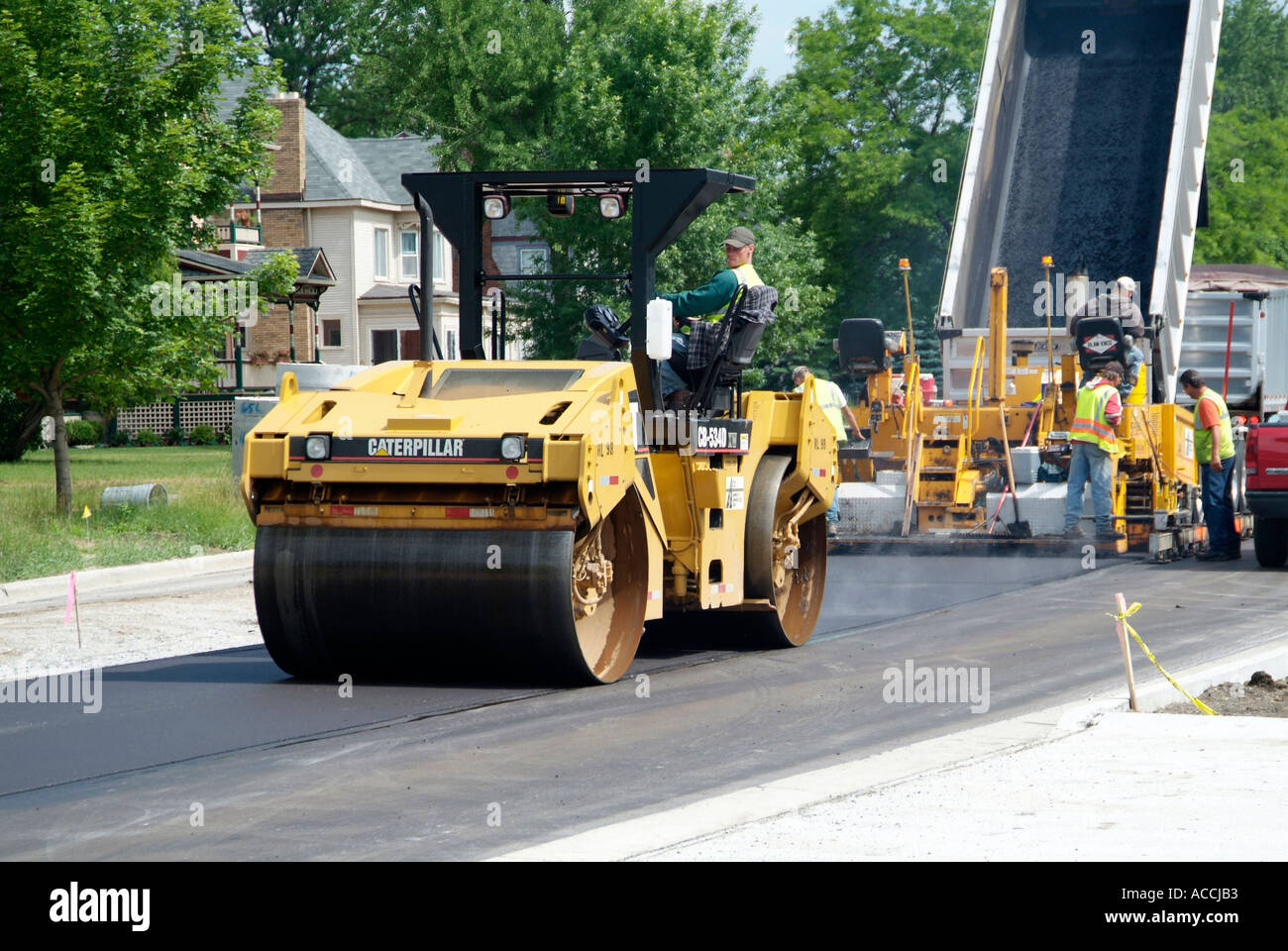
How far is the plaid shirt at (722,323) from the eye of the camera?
992 cm

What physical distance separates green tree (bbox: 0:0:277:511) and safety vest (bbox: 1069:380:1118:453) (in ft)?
29.4

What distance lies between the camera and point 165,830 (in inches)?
235

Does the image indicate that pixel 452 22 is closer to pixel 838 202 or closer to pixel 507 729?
pixel 838 202

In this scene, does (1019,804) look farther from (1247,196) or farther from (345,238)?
(345,238)

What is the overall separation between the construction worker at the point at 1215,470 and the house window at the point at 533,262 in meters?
11.6

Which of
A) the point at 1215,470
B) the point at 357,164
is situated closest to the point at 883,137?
the point at 357,164

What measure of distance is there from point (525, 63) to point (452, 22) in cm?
331

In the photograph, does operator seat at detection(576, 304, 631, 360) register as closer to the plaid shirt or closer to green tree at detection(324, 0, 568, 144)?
the plaid shirt

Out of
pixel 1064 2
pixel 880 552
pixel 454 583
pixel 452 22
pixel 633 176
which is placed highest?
pixel 452 22

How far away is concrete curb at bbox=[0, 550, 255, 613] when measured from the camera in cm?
1387

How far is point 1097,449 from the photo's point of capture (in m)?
16.1

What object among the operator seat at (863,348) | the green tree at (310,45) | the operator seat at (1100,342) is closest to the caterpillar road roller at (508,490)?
the operator seat at (1100,342)

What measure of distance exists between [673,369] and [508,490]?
195cm

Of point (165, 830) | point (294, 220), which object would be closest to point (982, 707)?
point (165, 830)
